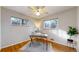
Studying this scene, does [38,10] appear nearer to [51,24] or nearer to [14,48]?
[51,24]

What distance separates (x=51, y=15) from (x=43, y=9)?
156 millimetres

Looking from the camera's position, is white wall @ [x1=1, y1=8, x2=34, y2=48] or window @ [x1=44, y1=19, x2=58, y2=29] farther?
window @ [x1=44, y1=19, x2=58, y2=29]

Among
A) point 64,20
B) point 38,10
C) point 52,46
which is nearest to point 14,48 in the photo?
point 52,46

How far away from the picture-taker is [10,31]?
1378 millimetres

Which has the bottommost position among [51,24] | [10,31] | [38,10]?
[10,31]

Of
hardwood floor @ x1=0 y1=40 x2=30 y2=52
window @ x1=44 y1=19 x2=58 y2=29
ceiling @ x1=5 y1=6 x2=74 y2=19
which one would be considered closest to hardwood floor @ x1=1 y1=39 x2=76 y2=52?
hardwood floor @ x1=0 y1=40 x2=30 y2=52

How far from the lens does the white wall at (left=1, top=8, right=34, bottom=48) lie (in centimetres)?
134

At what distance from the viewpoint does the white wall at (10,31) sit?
134 centimetres

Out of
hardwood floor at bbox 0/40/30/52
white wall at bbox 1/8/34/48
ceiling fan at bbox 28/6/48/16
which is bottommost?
hardwood floor at bbox 0/40/30/52

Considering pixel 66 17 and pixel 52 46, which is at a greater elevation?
pixel 66 17

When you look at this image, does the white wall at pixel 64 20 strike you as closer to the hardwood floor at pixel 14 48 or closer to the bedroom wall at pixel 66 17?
the bedroom wall at pixel 66 17

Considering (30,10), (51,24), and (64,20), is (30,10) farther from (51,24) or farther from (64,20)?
(64,20)

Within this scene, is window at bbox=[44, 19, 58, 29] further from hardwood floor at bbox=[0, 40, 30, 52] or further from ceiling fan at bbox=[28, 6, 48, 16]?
hardwood floor at bbox=[0, 40, 30, 52]
